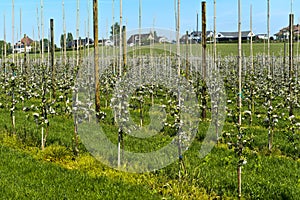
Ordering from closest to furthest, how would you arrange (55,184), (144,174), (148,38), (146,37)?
(55,184) → (144,174) → (148,38) → (146,37)

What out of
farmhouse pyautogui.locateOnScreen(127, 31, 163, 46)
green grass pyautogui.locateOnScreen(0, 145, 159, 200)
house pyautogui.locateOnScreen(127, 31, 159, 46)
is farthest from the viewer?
house pyautogui.locateOnScreen(127, 31, 159, 46)

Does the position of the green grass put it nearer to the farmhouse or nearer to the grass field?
the grass field

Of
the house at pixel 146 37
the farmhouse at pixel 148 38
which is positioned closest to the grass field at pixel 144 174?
the farmhouse at pixel 148 38

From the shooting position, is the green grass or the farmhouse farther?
the farmhouse

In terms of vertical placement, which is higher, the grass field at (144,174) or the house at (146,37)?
the house at (146,37)

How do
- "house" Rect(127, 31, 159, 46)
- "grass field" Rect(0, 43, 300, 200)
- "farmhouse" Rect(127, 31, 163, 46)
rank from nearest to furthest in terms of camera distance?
"grass field" Rect(0, 43, 300, 200), "farmhouse" Rect(127, 31, 163, 46), "house" Rect(127, 31, 159, 46)

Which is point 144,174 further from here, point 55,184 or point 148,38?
point 148,38

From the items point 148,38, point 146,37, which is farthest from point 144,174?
point 146,37

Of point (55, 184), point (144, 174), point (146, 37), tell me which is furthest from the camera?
point (146, 37)

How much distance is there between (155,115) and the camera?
552 inches

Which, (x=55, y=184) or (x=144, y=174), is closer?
(x=55, y=184)

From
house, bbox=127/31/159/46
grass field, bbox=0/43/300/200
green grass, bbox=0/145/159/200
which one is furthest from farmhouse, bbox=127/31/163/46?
green grass, bbox=0/145/159/200

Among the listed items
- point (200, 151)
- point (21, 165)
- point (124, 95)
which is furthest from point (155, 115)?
point (21, 165)

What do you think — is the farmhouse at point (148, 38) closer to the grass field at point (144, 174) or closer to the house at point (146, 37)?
the house at point (146, 37)
